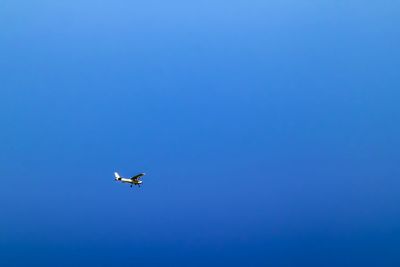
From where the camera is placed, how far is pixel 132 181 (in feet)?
146
